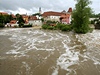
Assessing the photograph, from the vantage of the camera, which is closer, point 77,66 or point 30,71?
point 30,71

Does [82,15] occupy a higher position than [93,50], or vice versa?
[82,15]

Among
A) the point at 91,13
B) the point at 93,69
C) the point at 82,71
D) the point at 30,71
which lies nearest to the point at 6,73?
the point at 30,71

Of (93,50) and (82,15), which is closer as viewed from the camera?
(93,50)

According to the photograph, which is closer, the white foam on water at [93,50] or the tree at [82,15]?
the white foam on water at [93,50]

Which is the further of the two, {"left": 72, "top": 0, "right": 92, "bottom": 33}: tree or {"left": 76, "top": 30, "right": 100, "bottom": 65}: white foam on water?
{"left": 72, "top": 0, "right": 92, "bottom": 33}: tree

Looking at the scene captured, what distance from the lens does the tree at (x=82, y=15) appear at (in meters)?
30.3

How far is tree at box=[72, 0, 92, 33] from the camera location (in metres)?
30.3

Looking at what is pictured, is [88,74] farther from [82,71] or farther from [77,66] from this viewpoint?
[77,66]

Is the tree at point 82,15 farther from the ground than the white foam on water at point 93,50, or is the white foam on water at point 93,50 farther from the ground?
the tree at point 82,15

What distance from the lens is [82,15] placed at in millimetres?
30578

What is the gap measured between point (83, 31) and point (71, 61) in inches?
793

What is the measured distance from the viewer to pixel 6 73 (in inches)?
326

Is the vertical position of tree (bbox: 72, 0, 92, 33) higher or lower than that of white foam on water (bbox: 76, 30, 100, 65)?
higher

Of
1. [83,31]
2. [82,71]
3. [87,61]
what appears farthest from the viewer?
A: [83,31]
